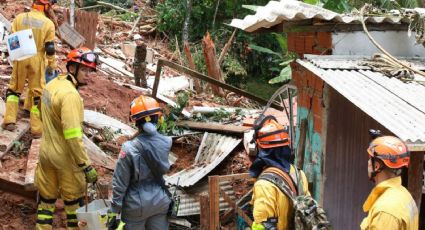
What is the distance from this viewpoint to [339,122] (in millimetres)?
6094

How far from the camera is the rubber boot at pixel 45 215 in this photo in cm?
613

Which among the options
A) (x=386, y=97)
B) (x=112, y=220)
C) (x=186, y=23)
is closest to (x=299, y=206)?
(x=386, y=97)

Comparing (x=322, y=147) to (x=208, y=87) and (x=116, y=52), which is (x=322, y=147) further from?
(x=116, y=52)

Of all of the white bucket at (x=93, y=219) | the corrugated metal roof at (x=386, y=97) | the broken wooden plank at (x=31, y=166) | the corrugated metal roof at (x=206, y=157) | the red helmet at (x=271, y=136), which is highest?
the corrugated metal roof at (x=386, y=97)

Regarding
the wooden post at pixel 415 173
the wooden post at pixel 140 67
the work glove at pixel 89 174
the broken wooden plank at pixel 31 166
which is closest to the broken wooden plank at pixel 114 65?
the wooden post at pixel 140 67

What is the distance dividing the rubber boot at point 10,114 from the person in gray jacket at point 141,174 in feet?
10.9

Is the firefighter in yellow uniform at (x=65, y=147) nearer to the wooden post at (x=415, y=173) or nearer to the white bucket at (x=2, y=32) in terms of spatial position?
the wooden post at (x=415, y=173)

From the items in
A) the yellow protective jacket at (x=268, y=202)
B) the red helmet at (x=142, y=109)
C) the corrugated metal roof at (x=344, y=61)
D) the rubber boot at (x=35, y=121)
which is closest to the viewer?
the yellow protective jacket at (x=268, y=202)

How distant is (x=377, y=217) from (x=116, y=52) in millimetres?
14275

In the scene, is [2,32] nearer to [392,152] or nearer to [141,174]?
[141,174]

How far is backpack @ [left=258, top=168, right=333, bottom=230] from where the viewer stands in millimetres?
4215

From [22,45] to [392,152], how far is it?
5.89m

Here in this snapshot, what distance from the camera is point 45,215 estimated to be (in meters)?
6.18

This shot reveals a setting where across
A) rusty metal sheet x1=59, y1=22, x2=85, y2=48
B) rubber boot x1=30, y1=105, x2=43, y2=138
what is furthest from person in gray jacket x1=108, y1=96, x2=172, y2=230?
rusty metal sheet x1=59, y1=22, x2=85, y2=48
